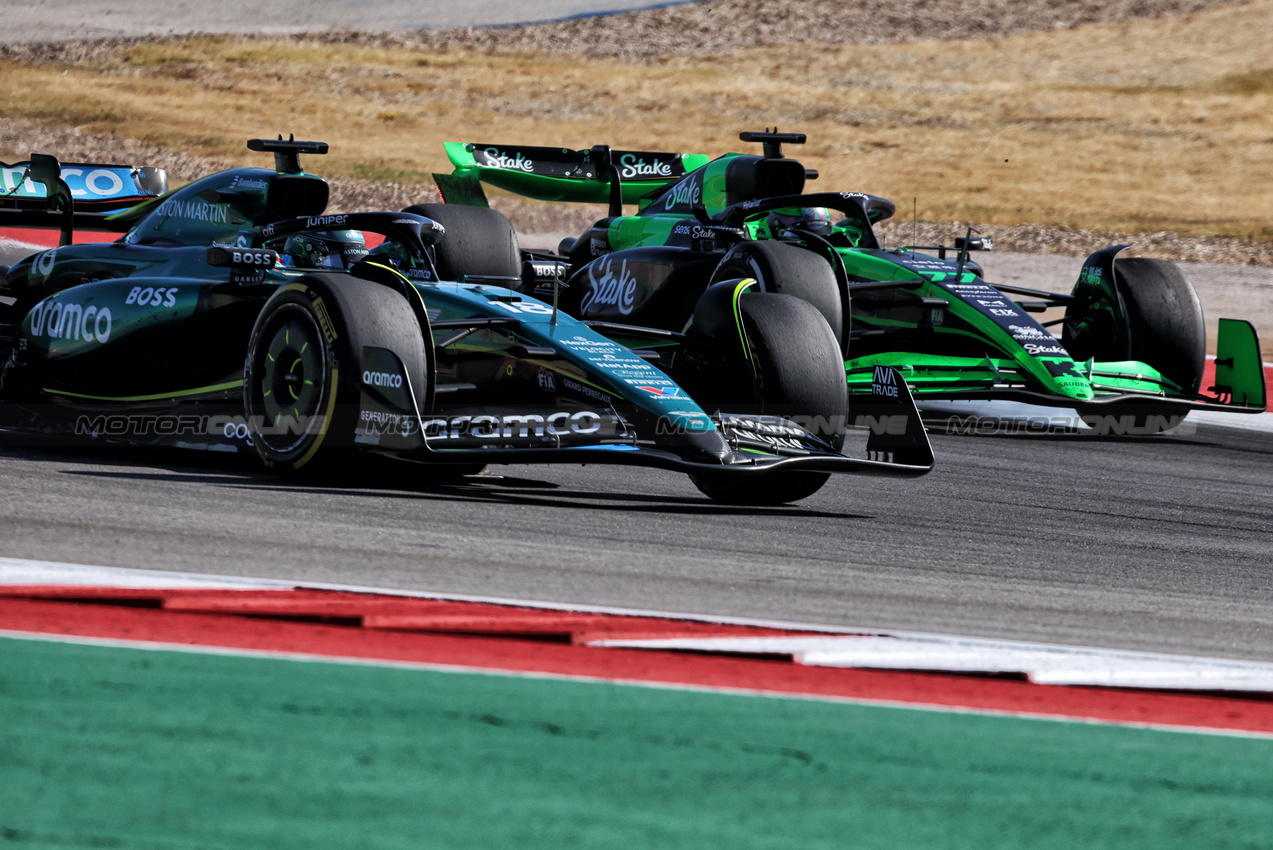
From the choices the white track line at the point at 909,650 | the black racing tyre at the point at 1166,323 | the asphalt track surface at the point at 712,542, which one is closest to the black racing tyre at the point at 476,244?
the asphalt track surface at the point at 712,542

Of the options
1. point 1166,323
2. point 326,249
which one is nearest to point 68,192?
point 326,249

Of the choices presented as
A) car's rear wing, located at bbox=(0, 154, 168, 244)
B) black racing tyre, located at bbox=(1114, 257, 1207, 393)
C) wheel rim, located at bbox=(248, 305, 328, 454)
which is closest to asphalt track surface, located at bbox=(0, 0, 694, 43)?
car's rear wing, located at bbox=(0, 154, 168, 244)

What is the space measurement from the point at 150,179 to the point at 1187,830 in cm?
872

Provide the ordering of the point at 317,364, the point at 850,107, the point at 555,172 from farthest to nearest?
the point at 850,107, the point at 555,172, the point at 317,364

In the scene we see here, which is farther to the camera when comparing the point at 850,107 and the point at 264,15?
the point at 264,15

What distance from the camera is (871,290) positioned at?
10641mm

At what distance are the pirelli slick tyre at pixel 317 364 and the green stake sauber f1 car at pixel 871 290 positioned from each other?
3081mm

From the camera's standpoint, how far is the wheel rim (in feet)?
21.2

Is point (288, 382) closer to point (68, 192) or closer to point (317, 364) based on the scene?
point (317, 364)

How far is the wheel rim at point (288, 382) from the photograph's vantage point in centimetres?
645

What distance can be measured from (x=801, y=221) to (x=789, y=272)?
1847mm

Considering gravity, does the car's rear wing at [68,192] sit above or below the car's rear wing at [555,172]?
below

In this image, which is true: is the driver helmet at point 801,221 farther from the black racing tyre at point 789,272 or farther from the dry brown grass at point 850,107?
the dry brown grass at point 850,107

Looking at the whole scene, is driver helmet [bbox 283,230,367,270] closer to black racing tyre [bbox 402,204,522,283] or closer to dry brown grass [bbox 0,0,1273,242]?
black racing tyre [bbox 402,204,522,283]
